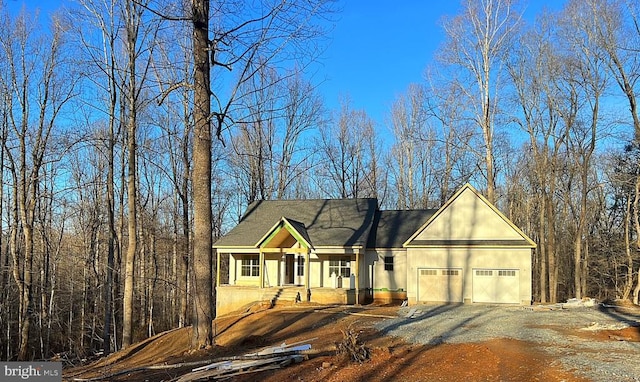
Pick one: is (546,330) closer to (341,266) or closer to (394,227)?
(341,266)

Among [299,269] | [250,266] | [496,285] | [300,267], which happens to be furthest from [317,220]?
[496,285]

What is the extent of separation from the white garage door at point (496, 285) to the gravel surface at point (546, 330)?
1.21 m

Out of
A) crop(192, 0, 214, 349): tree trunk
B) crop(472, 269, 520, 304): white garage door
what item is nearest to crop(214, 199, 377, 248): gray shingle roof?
crop(472, 269, 520, 304): white garage door

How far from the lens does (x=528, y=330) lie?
46.0ft

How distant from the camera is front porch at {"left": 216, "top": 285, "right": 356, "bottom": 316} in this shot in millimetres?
23625

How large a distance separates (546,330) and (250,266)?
15941mm

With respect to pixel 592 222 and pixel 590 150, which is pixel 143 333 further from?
pixel 592 222

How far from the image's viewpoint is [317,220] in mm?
27469

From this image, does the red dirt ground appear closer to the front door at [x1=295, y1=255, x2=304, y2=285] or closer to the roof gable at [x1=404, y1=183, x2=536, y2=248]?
the roof gable at [x1=404, y1=183, x2=536, y2=248]

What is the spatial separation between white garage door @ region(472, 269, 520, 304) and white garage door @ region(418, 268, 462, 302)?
2.36ft

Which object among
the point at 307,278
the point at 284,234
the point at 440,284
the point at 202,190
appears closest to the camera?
the point at 202,190

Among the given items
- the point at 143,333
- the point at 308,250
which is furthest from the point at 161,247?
the point at 308,250

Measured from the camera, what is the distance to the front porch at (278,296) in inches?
930

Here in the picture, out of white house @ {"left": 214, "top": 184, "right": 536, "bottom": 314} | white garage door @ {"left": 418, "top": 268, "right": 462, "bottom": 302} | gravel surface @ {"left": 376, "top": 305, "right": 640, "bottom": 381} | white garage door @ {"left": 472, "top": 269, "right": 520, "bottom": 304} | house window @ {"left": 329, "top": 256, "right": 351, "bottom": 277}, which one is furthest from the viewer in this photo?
house window @ {"left": 329, "top": 256, "right": 351, "bottom": 277}
